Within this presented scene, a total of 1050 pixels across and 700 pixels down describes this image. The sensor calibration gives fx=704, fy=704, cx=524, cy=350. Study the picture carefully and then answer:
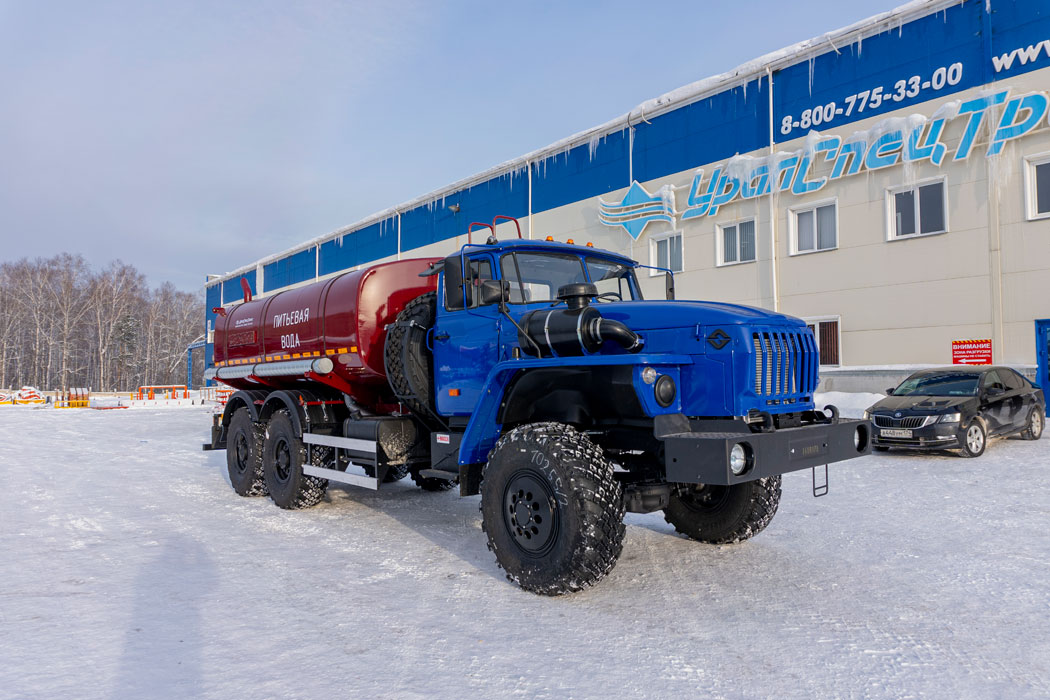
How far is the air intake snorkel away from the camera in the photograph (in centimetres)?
457

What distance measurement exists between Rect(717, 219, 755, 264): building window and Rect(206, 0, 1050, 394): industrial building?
0.13 feet

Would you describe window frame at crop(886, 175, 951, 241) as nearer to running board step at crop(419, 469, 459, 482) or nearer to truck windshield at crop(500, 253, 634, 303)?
truck windshield at crop(500, 253, 634, 303)

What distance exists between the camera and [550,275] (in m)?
5.73

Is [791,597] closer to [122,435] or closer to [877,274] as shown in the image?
[877,274]

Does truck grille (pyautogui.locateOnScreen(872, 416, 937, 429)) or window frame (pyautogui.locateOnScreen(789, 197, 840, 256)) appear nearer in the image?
truck grille (pyautogui.locateOnScreen(872, 416, 937, 429))

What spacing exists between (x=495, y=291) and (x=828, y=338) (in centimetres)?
1408

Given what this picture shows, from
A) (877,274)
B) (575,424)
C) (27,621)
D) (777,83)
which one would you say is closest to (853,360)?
(877,274)

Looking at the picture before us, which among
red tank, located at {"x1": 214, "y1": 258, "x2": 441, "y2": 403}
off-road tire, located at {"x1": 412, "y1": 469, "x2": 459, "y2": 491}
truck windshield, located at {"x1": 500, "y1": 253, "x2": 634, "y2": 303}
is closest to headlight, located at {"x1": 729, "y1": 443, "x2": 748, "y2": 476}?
truck windshield, located at {"x1": 500, "y1": 253, "x2": 634, "y2": 303}

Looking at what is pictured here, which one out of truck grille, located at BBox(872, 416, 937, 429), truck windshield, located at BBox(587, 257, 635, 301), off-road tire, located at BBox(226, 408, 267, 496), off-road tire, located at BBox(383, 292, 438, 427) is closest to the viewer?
truck windshield, located at BBox(587, 257, 635, 301)

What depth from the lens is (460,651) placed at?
3.58 metres

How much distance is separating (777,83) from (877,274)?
5.41 m

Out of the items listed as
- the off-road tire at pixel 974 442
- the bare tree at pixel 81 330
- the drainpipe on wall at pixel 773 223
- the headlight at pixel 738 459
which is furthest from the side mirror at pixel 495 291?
the bare tree at pixel 81 330

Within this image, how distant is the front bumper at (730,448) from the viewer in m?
3.95

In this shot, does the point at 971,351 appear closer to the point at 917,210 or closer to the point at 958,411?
the point at 917,210
